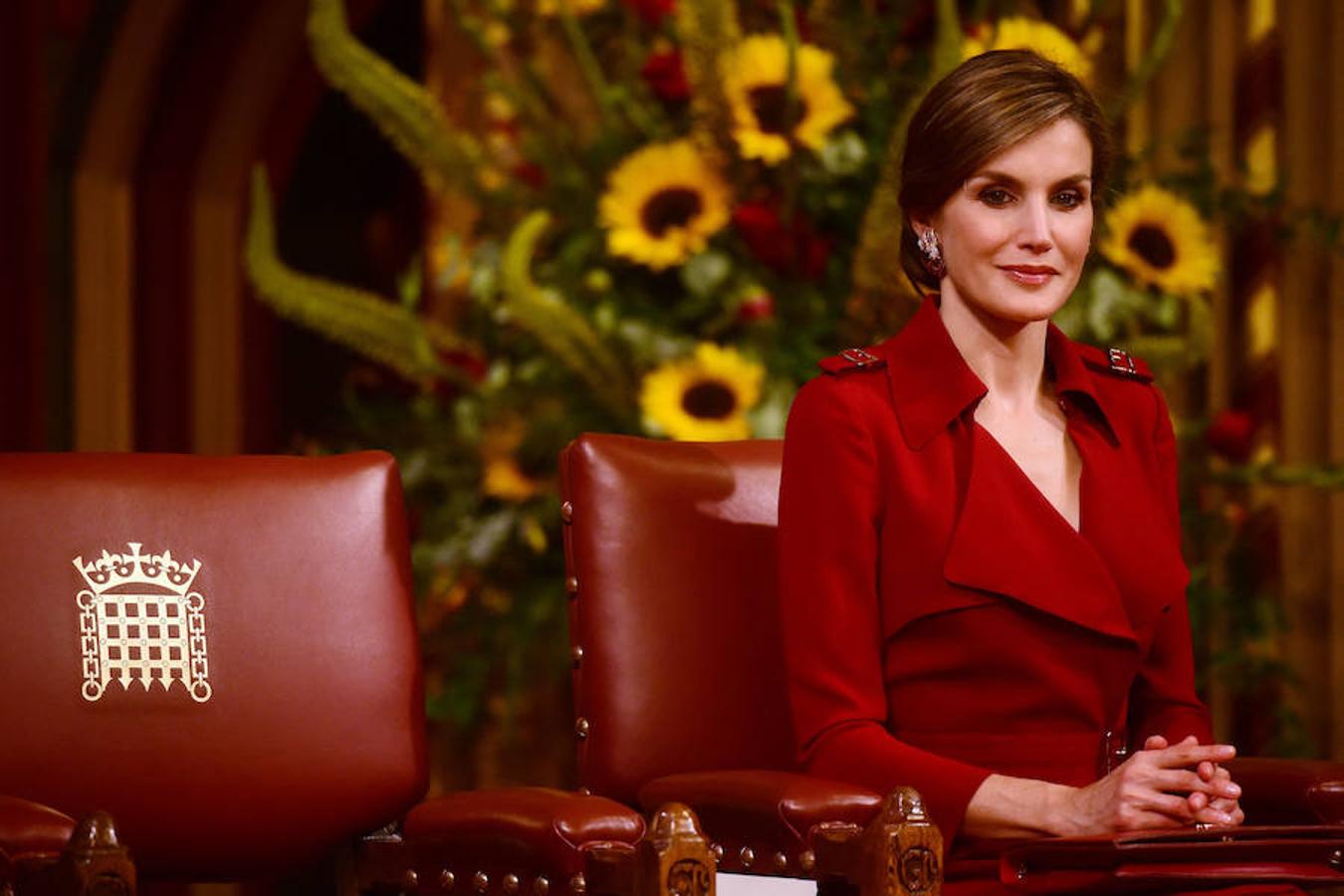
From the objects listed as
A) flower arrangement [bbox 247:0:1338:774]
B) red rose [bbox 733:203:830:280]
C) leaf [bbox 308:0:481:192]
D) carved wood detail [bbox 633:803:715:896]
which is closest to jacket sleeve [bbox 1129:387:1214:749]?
carved wood detail [bbox 633:803:715:896]

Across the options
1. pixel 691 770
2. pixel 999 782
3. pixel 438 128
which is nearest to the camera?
pixel 999 782

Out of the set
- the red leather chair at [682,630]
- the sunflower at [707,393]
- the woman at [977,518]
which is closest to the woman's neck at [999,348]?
the woman at [977,518]

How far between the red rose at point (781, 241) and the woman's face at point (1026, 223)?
755 mm

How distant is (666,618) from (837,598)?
0.78 ft

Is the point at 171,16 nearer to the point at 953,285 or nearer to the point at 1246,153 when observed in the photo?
the point at 1246,153

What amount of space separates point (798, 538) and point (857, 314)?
0.79 metres

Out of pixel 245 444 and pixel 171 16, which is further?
pixel 245 444

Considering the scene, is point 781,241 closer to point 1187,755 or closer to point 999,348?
point 999,348

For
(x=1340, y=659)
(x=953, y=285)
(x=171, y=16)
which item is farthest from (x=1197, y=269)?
(x=171, y=16)

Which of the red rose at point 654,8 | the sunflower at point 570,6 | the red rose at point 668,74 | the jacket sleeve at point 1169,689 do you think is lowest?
the jacket sleeve at point 1169,689

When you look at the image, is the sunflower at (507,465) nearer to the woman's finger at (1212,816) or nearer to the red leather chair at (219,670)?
the red leather chair at (219,670)

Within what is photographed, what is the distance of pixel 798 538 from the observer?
5.48 feet

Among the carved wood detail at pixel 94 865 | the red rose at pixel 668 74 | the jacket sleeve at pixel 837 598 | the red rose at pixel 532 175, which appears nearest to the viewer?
the carved wood detail at pixel 94 865

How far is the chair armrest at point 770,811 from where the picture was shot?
4.90 feet
